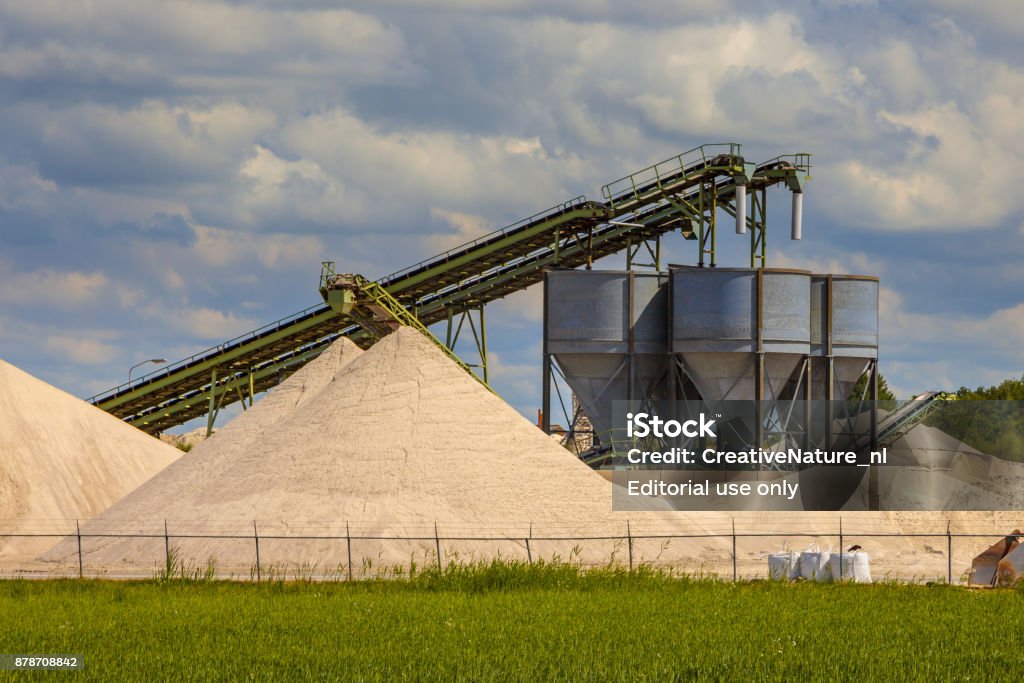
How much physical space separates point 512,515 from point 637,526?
365cm

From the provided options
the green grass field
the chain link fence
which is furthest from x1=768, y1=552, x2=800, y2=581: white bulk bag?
the green grass field

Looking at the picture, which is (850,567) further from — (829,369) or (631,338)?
(829,369)

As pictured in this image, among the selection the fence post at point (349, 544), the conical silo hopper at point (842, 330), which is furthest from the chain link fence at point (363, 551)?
the conical silo hopper at point (842, 330)

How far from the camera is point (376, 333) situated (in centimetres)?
5522

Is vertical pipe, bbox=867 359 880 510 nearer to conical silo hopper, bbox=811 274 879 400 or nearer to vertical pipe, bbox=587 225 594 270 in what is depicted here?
conical silo hopper, bbox=811 274 879 400

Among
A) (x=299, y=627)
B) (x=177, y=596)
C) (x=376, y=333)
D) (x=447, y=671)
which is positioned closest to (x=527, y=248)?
(x=376, y=333)

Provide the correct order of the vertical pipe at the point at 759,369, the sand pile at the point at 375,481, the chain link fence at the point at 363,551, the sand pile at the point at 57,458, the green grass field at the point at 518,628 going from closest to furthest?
the green grass field at the point at 518,628 → the chain link fence at the point at 363,551 → the sand pile at the point at 375,481 → the sand pile at the point at 57,458 → the vertical pipe at the point at 759,369

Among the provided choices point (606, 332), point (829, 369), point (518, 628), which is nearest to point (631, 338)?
point (606, 332)

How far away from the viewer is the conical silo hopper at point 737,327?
49281 mm

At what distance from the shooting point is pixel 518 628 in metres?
22.5

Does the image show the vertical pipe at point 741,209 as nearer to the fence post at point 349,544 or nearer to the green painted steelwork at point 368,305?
the green painted steelwork at point 368,305

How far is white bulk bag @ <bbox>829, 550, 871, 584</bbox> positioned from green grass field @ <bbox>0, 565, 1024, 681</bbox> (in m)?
2.18

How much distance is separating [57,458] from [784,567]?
26.5 meters

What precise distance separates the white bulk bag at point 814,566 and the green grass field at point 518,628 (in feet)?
7.74
